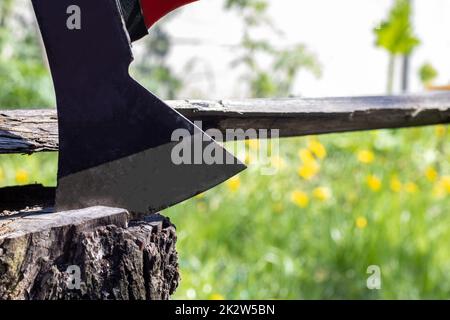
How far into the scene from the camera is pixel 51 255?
4.21ft

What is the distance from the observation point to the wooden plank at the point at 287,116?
1.48 meters

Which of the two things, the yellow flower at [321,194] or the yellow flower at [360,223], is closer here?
the yellow flower at [360,223]

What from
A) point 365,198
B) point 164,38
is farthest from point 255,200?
point 164,38

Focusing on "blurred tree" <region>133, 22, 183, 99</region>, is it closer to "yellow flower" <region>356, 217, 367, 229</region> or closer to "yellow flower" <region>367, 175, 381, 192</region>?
"yellow flower" <region>367, 175, 381, 192</region>

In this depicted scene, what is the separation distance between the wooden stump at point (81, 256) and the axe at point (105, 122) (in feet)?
0.20

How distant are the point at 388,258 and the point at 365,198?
421 millimetres

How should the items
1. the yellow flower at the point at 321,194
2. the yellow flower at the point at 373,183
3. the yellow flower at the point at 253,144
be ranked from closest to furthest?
the yellow flower at the point at 321,194 < the yellow flower at the point at 373,183 < the yellow flower at the point at 253,144

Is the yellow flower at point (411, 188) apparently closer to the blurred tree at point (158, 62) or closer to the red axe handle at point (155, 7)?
the blurred tree at point (158, 62)

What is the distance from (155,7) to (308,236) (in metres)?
2.00

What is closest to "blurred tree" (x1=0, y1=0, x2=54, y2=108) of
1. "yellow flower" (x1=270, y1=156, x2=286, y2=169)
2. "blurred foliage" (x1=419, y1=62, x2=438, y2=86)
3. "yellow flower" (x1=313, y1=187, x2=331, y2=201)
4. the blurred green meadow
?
the blurred green meadow

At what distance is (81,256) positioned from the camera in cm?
129

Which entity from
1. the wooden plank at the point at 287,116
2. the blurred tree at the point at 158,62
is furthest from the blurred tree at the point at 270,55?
the wooden plank at the point at 287,116

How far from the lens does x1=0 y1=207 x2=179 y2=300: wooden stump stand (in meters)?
1.26
